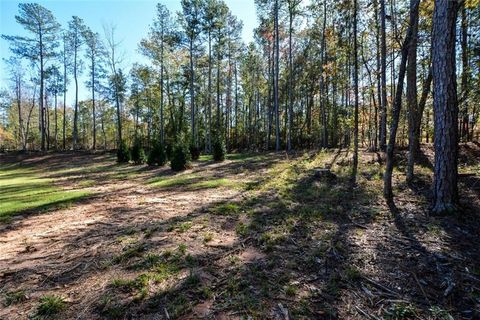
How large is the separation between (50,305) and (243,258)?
2169mm

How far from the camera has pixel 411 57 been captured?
8.19 m

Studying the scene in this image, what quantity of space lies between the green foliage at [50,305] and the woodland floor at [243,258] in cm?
1

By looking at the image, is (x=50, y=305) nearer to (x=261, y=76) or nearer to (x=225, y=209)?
(x=225, y=209)

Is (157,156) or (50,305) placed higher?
(157,156)

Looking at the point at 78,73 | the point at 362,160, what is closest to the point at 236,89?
the point at 78,73

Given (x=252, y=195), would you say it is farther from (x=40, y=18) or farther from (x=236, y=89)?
(x=40, y=18)

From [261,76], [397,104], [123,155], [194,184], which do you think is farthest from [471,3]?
[261,76]

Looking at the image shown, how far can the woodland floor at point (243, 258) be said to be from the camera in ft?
9.16

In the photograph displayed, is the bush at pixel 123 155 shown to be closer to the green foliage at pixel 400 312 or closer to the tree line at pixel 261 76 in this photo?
the tree line at pixel 261 76

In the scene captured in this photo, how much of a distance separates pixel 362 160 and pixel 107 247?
34.5 ft

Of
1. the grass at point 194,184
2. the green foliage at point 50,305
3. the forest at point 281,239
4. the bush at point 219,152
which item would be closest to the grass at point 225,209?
the forest at point 281,239

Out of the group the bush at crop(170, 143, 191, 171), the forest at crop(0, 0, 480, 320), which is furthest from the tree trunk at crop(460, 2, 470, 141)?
the bush at crop(170, 143, 191, 171)

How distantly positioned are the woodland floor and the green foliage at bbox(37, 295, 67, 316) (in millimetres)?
14

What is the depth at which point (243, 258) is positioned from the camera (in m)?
3.74
